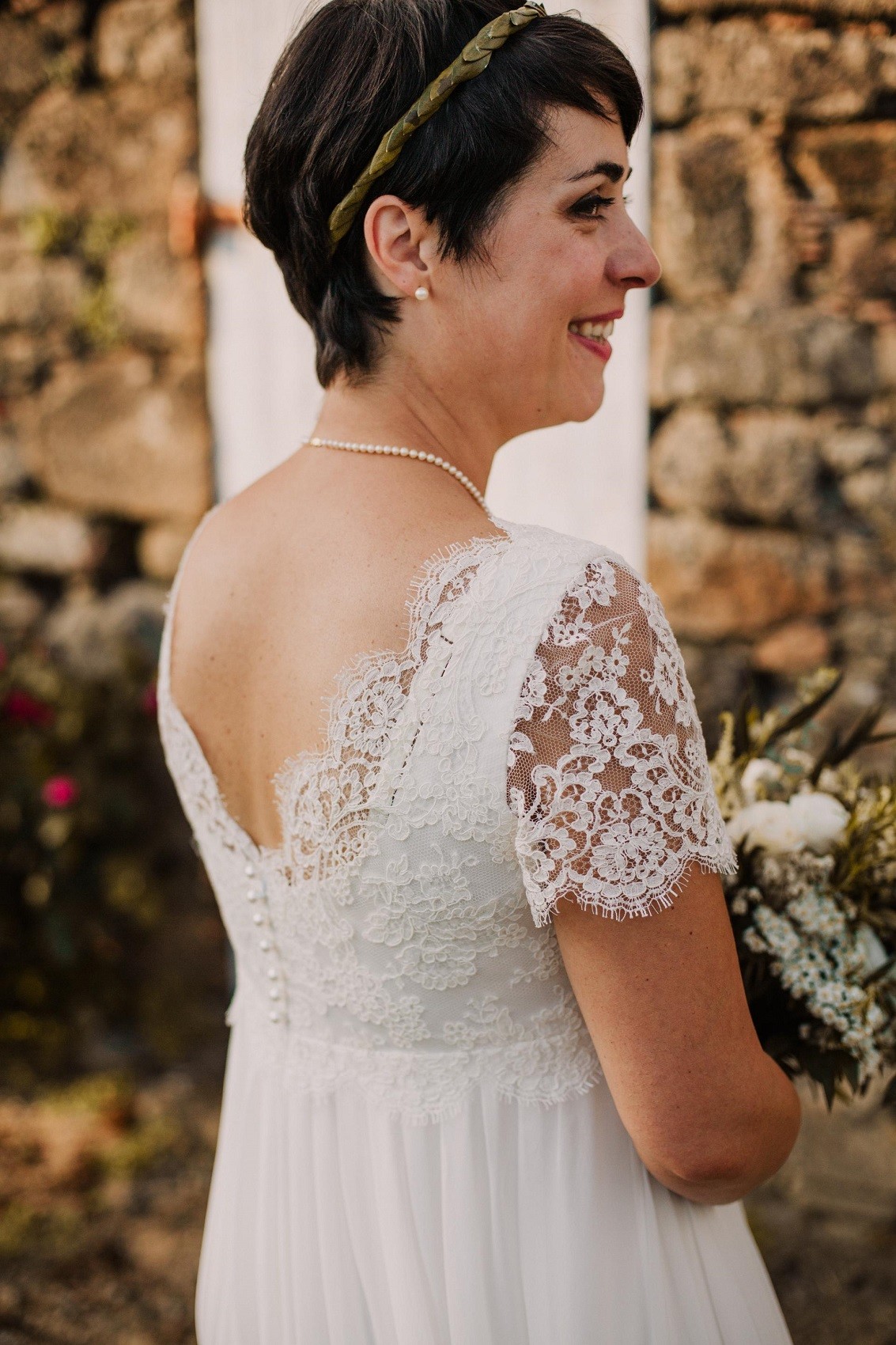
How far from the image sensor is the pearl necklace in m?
1.28

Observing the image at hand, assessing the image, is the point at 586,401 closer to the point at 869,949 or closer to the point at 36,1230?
the point at 869,949

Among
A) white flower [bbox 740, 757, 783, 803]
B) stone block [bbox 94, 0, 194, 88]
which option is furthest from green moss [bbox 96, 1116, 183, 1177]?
stone block [bbox 94, 0, 194, 88]

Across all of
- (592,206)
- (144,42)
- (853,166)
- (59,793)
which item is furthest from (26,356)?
(592,206)

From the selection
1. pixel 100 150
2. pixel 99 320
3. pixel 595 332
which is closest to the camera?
pixel 595 332

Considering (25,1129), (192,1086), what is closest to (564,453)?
(192,1086)

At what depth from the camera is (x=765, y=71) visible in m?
2.72

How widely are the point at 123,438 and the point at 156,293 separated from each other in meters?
0.46

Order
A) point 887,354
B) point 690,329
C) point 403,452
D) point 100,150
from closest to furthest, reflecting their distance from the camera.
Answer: point 403,452 → point 887,354 → point 690,329 → point 100,150

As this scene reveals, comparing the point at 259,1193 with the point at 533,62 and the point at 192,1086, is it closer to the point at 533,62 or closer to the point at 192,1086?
the point at 533,62

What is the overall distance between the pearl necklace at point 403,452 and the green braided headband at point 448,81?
11.5 inches

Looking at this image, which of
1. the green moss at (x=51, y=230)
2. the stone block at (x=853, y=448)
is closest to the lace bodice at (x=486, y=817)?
the stone block at (x=853, y=448)

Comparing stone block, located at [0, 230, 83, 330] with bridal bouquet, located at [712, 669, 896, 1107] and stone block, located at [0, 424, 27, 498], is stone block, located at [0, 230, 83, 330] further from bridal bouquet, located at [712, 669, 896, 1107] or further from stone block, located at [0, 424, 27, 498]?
bridal bouquet, located at [712, 669, 896, 1107]

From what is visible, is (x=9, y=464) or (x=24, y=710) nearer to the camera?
(x=24, y=710)

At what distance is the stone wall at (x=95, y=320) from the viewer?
324 centimetres
